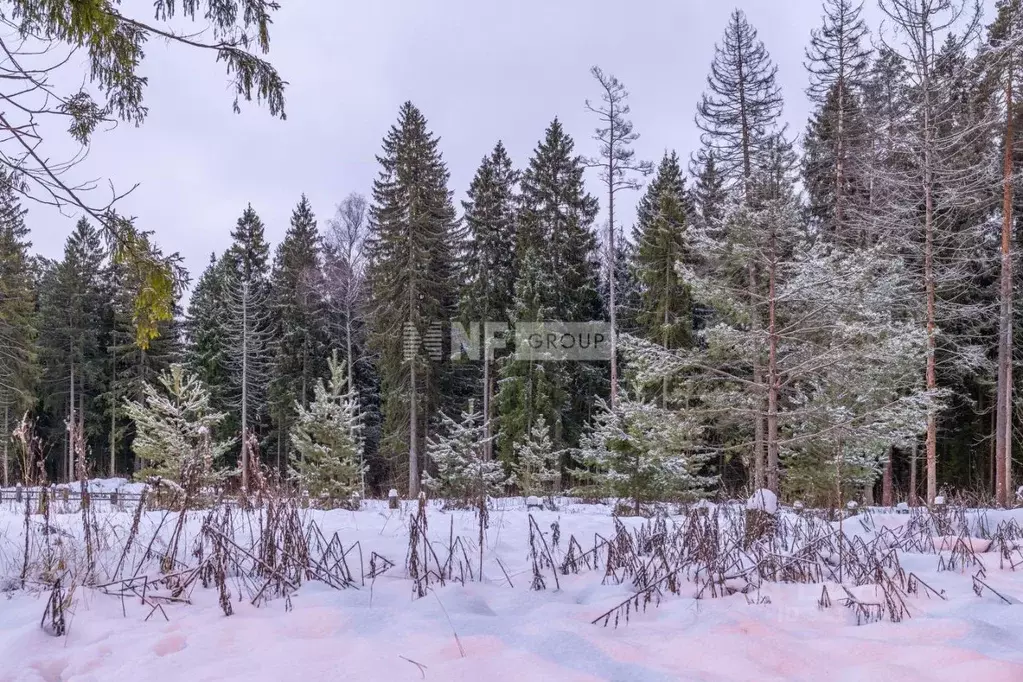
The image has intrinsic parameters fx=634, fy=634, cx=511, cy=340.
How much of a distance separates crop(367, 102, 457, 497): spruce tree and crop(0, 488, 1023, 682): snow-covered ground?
728 inches

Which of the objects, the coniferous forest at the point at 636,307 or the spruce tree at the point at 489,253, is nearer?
the coniferous forest at the point at 636,307

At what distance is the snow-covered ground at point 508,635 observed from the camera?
2385 millimetres

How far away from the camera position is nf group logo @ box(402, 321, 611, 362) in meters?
22.1

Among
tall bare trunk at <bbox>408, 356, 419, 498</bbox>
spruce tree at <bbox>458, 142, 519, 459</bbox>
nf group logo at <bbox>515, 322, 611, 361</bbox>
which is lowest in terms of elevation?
tall bare trunk at <bbox>408, 356, 419, 498</bbox>

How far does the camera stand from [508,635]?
2.76 m

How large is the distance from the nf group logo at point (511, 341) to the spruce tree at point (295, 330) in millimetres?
6809

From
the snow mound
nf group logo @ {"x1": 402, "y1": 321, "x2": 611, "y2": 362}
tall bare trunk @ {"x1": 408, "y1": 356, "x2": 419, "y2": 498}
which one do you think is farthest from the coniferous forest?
the snow mound

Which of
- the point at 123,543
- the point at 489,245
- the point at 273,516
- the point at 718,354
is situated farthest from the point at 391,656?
the point at 489,245

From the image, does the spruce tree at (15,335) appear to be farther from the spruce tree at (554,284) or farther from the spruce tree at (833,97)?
the spruce tree at (833,97)

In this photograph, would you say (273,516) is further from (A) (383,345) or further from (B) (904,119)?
(A) (383,345)

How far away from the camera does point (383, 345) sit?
22844 mm

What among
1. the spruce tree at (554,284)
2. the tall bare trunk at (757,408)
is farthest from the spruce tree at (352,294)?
the tall bare trunk at (757,408)

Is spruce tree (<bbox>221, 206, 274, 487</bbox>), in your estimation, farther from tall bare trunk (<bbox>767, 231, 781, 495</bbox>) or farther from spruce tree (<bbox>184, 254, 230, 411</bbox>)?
tall bare trunk (<bbox>767, 231, 781, 495</bbox>)

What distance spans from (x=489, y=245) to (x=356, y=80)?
323 inches
